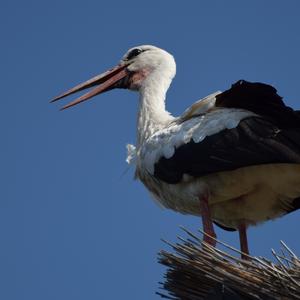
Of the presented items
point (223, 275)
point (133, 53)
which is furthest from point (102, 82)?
point (223, 275)

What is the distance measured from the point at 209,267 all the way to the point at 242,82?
210cm

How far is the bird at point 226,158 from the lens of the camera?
6.76 m

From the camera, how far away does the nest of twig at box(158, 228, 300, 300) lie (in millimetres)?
4723

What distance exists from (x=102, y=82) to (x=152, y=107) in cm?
102

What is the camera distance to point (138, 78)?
8.76 meters

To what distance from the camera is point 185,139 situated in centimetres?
723

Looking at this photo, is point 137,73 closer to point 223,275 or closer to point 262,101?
point 262,101

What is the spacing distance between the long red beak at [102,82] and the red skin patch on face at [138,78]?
4.7 inches

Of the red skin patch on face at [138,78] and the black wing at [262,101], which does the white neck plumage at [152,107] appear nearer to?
the red skin patch on face at [138,78]

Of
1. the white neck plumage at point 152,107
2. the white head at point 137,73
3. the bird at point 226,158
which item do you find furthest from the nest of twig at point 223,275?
the white head at point 137,73

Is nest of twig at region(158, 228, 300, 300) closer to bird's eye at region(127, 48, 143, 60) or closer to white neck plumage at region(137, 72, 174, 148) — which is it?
white neck plumage at region(137, 72, 174, 148)

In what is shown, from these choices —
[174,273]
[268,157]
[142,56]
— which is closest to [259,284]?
[174,273]

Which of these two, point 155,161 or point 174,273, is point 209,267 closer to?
point 174,273

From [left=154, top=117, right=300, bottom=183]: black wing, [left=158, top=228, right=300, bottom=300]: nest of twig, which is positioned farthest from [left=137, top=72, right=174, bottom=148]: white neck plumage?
[left=158, top=228, right=300, bottom=300]: nest of twig
